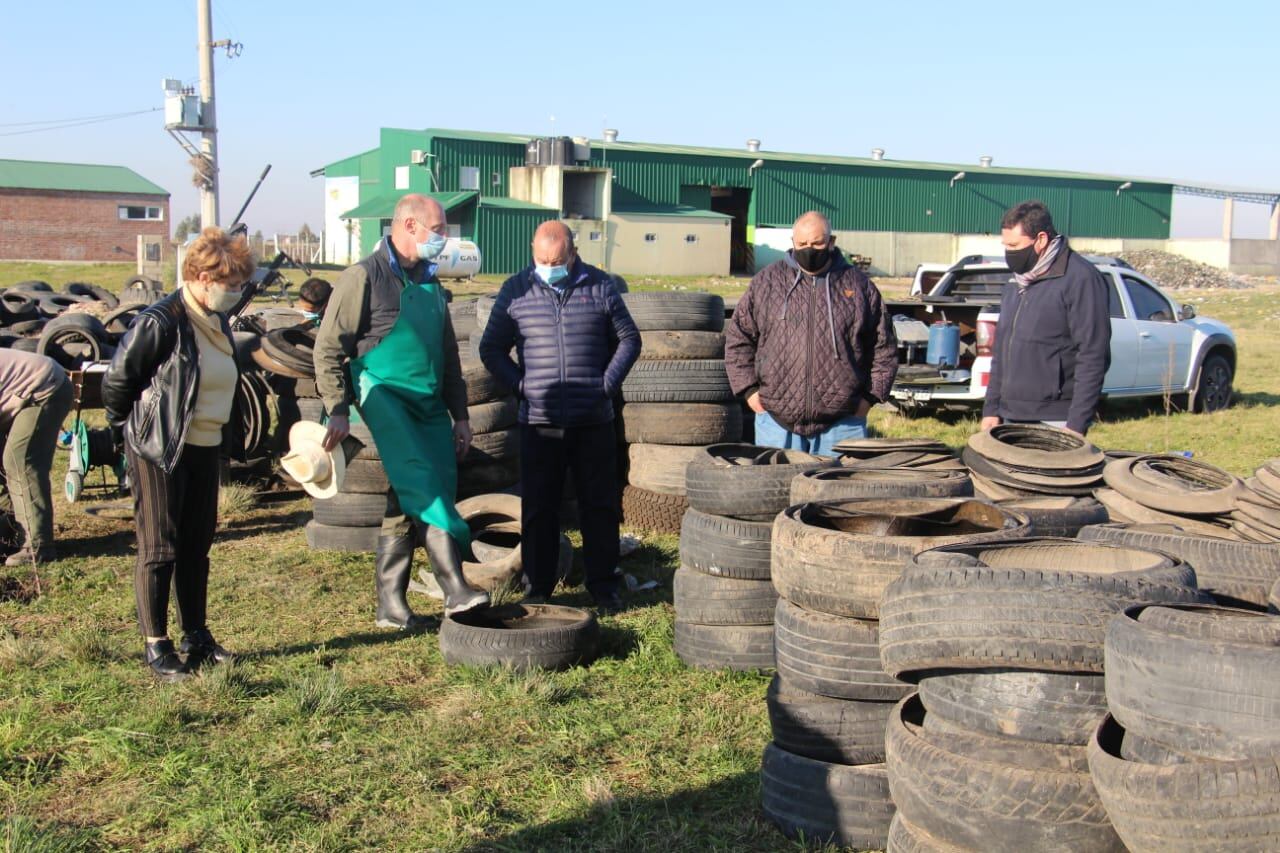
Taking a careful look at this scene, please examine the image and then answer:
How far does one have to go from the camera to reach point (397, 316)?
19.5 ft

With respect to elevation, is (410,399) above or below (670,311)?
below

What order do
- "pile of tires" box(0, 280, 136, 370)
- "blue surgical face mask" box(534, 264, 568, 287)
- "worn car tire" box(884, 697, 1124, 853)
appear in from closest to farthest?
1. "worn car tire" box(884, 697, 1124, 853)
2. "blue surgical face mask" box(534, 264, 568, 287)
3. "pile of tires" box(0, 280, 136, 370)

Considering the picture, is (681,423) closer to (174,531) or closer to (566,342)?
(566,342)

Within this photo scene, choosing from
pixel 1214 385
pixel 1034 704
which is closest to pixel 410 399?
pixel 1034 704

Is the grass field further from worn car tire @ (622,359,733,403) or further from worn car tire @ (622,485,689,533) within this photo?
worn car tire @ (622,359,733,403)

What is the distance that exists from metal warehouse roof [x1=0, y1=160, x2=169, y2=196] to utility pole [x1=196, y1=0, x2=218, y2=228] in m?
33.1

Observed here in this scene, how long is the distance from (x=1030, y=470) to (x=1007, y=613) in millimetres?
2737

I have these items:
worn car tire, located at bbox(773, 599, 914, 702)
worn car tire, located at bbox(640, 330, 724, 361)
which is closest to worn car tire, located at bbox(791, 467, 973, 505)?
worn car tire, located at bbox(773, 599, 914, 702)

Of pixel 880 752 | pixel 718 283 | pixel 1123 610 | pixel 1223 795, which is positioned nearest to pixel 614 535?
pixel 880 752

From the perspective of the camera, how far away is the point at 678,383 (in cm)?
822

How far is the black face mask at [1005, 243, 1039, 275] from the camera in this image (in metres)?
6.50

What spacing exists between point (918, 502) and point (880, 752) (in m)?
1.11

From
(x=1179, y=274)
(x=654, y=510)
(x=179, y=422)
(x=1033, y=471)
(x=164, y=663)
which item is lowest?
(x=164, y=663)

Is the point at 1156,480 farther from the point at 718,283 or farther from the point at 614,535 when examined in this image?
the point at 718,283
